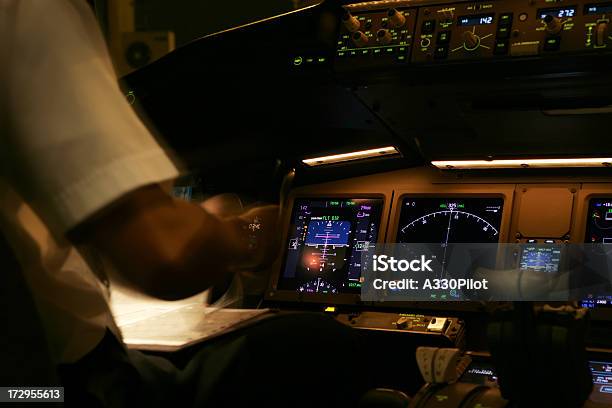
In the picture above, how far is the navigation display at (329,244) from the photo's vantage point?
2.41m

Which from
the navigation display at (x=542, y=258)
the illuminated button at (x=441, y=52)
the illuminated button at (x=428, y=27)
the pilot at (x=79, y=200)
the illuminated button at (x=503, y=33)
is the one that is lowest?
the pilot at (x=79, y=200)

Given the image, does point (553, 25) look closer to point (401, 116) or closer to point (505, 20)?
point (505, 20)

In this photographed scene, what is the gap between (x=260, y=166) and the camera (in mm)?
2379

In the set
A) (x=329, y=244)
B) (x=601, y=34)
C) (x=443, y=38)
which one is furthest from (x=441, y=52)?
(x=329, y=244)

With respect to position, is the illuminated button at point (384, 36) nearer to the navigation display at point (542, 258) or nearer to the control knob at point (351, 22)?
the control knob at point (351, 22)

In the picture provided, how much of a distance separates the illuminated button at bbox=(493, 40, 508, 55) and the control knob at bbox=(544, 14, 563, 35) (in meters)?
0.09

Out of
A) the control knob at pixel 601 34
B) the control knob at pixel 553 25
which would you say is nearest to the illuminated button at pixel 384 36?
the control knob at pixel 553 25

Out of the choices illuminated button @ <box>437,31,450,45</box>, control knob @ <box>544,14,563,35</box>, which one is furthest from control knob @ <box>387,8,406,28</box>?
control knob @ <box>544,14,563,35</box>

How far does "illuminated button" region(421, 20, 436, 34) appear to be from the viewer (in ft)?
5.93

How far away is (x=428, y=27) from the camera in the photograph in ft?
5.95

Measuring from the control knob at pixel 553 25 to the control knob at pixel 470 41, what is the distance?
15 centimetres

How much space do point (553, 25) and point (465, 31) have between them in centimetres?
20

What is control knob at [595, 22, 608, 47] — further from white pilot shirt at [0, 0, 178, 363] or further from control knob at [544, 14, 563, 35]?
white pilot shirt at [0, 0, 178, 363]

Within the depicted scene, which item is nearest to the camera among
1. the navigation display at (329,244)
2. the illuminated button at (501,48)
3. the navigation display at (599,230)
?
the illuminated button at (501,48)
